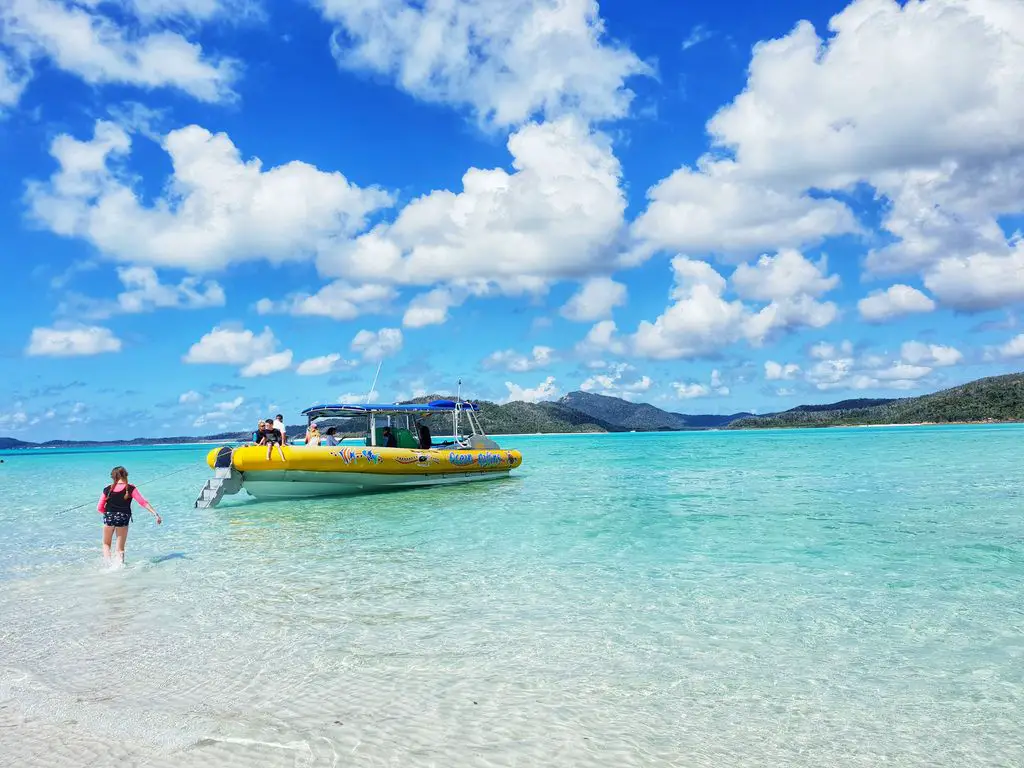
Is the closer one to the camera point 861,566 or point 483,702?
point 483,702

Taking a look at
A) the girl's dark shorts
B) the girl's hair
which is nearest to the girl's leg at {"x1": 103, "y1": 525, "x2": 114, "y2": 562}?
the girl's dark shorts

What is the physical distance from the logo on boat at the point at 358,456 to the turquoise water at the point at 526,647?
522cm

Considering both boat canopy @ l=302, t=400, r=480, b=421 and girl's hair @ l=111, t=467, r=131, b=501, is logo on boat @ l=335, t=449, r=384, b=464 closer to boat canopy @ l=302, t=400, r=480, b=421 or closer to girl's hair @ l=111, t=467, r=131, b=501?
boat canopy @ l=302, t=400, r=480, b=421

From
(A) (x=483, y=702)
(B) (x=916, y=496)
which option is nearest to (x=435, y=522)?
(A) (x=483, y=702)

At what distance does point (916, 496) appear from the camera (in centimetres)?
1906

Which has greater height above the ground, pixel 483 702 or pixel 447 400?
pixel 447 400

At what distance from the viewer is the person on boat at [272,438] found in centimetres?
1856

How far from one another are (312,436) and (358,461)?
4.95ft

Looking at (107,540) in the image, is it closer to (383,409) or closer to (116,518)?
(116,518)

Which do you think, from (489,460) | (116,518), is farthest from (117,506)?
(489,460)

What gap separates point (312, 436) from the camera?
20.0 meters

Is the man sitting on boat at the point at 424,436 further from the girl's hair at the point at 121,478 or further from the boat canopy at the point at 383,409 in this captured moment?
the girl's hair at the point at 121,478

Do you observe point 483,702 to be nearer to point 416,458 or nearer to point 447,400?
point 416,458

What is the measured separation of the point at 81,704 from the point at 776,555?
9421mm
